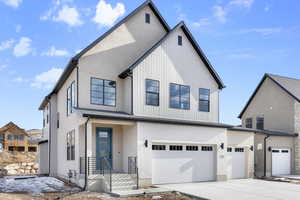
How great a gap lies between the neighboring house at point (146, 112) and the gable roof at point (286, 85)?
8044 millimetres

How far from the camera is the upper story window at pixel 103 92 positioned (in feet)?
51.8

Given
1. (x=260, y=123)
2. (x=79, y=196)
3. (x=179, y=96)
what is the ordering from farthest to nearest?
(x=260, y=123) → (x=179, y=96) → (x=79, y=196)

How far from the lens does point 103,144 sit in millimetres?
15414

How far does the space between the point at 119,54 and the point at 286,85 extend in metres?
16.8

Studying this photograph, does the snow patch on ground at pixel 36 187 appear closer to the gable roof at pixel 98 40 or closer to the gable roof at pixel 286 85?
the gable roof at pixel 98 40

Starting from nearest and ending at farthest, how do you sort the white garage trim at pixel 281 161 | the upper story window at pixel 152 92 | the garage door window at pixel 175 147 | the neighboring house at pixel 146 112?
the neighboring house at pixel 146 112, the garage door window at pixel 175 147, the upper story window at pixel 152 92, the white garage trim at pixel 281 161

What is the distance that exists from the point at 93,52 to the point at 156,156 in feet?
22.2

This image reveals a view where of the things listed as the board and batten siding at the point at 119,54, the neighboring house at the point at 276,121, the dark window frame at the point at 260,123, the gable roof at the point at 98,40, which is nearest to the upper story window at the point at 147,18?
the board and batten siding at the point at 119,54

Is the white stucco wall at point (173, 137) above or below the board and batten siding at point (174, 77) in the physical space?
below

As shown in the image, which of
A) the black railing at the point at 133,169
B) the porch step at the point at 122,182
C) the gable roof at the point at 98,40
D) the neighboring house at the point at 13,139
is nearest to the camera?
the porch step at the point at 122,182

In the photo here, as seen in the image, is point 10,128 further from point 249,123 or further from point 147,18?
point 147,18

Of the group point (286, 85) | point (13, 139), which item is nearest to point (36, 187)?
point (286, 85)

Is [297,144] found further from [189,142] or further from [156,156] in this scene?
[156,156]

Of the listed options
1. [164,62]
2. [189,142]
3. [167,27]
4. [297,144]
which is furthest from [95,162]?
[297,144]
